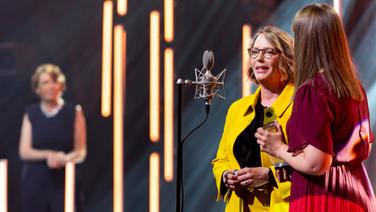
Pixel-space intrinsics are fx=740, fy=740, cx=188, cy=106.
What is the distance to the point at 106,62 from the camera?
13.8 feet

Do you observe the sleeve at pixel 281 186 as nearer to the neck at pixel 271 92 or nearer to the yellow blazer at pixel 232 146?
the yellow blazer at pixel 232 146

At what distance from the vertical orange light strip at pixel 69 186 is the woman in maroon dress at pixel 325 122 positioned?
2068 millimetres

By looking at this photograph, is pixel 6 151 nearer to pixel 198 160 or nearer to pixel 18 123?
pixel 18 123

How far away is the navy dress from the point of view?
4.03 metres

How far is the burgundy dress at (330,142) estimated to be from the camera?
216 centimetres

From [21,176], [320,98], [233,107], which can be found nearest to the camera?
[320,98]

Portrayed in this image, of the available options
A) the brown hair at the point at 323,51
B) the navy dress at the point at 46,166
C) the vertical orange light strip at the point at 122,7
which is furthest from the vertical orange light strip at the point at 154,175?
the brown hair at the point at 323,51

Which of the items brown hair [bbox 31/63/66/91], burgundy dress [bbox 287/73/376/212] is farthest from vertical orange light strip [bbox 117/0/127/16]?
burgundy dress [bbox 287/73/376/212]

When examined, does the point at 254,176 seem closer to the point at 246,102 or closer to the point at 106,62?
the point at 246,102

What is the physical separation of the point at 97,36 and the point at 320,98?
226 centimetres

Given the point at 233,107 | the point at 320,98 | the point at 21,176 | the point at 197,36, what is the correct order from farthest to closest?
the point at 197,36 < the point at 21,176 < the point at 233,107 < the point at 320,98

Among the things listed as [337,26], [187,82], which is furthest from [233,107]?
[337,26]

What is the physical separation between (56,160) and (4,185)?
1.05ft

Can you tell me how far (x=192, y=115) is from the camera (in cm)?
431
